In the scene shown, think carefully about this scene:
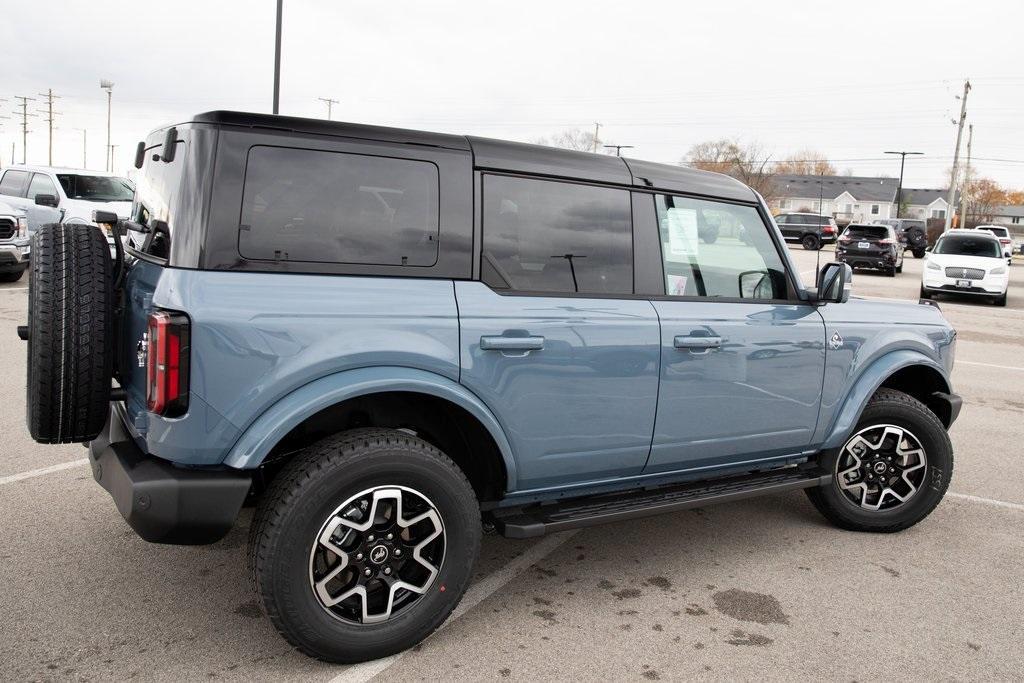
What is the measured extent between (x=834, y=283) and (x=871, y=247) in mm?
24150

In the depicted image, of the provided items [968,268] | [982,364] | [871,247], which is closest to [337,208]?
[982,364]

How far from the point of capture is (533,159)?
3.45 metres

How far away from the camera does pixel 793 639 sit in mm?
3271

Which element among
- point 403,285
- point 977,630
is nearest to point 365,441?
point 403,285

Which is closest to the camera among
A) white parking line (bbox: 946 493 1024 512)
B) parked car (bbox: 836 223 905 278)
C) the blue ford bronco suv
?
the blue ford bronco suv

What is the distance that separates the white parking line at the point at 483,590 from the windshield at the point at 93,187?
14232mm

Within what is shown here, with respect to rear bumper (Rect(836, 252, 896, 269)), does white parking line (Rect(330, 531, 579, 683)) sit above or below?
below

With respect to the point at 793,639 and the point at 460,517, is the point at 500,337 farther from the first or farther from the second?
the point at 793,639

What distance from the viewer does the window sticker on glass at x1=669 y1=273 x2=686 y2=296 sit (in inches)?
147

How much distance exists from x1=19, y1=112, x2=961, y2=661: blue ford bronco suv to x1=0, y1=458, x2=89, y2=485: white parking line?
1878 millimetres

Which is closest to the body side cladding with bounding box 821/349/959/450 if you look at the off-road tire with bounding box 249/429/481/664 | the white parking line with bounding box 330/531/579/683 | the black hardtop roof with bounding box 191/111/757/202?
the black hardtop roof with bounding box 191/111/757/202

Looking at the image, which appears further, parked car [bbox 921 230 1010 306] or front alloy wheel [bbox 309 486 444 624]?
parked car [bbox 921 230 1010 306]

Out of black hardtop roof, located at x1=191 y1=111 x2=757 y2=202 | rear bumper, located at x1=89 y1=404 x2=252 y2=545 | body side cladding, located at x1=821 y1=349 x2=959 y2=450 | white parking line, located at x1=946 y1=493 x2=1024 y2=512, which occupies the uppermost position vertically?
black hardtop roof, located at x1=191 y1=111 x2=757 y2=202

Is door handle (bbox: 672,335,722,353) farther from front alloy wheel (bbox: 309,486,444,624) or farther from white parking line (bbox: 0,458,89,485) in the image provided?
white parking line (bbox: 0,458,89,485)
